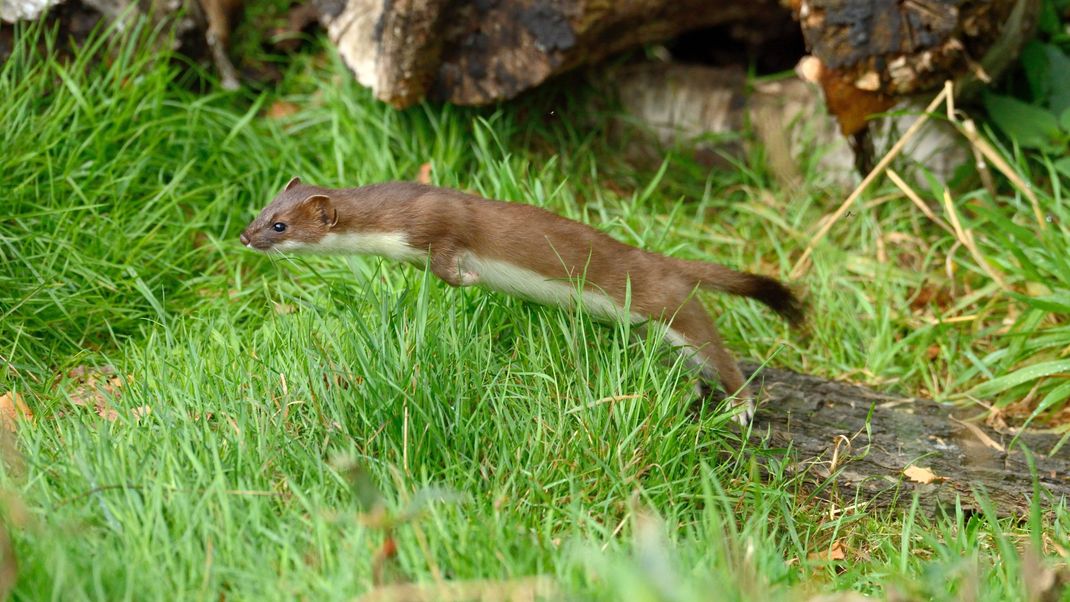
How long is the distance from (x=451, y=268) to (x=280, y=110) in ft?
8.52

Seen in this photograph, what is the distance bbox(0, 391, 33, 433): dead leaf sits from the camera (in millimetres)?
3508

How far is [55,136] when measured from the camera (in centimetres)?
489

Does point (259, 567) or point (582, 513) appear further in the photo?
point (582, 513)

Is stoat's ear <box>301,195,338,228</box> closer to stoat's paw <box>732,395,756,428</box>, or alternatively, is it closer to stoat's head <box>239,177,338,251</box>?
stoat's head <box>239,177,338,251</box>

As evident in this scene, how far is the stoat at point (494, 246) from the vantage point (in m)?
3.70

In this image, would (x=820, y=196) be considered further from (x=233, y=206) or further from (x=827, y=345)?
(x=233, y=206)

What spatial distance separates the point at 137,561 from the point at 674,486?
155cm

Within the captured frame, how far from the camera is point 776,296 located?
13.7 feet

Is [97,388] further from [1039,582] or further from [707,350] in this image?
[1039,582]

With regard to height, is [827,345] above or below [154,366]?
below

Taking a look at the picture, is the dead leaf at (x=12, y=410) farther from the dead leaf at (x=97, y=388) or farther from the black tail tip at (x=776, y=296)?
the black tail tip at (x=776, y=296)

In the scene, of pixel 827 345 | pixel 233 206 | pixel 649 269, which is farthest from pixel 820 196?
pixel 233 206

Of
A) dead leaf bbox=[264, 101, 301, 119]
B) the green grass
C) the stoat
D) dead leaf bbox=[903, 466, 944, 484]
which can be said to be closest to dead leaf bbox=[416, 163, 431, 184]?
the green grass

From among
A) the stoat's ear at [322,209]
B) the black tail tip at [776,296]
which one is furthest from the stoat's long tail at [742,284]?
the stoat's ear at [322,209]
